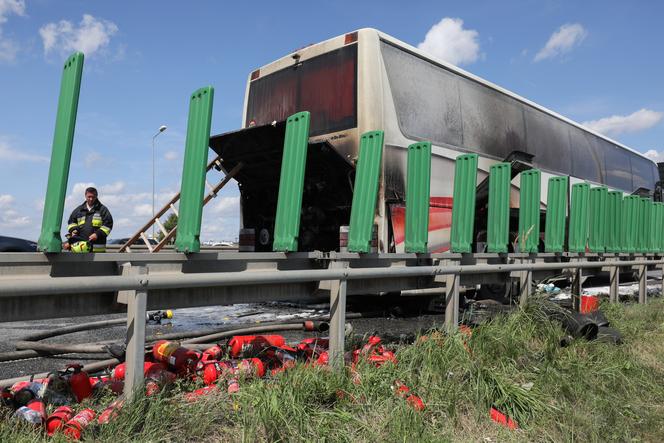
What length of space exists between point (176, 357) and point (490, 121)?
755cm

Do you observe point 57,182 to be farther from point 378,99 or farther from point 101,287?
point 378,99

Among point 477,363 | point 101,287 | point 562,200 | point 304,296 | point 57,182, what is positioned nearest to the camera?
point 101,287

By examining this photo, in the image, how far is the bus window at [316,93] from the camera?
298 inches

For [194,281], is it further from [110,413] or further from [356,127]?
[356,127]

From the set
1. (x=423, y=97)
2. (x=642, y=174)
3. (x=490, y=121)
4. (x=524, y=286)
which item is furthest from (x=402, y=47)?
(x=642, y=174)

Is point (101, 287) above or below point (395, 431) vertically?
above

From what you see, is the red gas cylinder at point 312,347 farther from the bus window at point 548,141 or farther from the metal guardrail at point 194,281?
the bus window at point 548,141

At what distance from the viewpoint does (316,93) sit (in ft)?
26.6

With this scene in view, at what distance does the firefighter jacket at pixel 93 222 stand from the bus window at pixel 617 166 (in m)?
12.2

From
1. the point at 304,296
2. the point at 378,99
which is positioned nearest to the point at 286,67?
the point at 378,99

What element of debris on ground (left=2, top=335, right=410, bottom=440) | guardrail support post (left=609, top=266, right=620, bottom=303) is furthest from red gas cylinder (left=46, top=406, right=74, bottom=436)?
guardrail support post (left=609, top=266, right=620, bottom=303)

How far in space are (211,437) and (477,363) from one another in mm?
2075

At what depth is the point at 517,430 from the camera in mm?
3256

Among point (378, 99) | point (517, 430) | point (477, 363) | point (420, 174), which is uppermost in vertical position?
point (378, 99)
